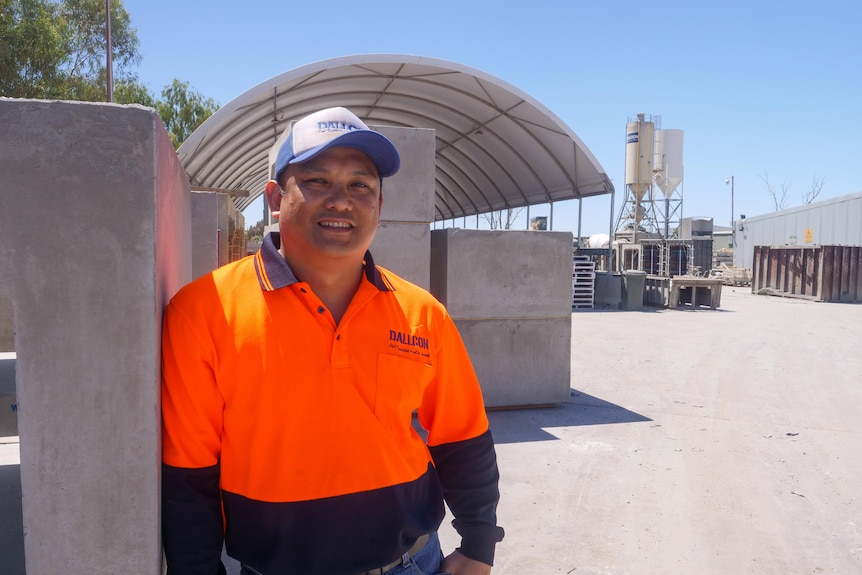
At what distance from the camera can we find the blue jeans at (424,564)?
6.91 ft

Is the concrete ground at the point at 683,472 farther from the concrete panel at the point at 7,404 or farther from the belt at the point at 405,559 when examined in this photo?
the belt at the point at 405,559

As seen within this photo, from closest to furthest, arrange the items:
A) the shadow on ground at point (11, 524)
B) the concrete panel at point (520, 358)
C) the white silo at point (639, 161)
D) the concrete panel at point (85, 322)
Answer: the concrete panel at point (85, 322), the shadow on ground at point (11, 524), the concrete panel at point (520, 358), the white silo at point (639, 161)

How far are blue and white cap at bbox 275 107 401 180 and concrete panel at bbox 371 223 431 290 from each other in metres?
4.81

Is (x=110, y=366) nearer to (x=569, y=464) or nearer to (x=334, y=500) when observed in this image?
(x=334, y=500)

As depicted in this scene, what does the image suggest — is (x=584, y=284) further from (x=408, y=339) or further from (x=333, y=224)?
(x=333, y=224)

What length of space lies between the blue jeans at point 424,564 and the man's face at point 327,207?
1.01 m

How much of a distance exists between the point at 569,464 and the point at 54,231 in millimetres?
5237

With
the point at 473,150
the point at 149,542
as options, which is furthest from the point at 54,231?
the point at 473,150

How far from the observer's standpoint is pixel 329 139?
2076mm

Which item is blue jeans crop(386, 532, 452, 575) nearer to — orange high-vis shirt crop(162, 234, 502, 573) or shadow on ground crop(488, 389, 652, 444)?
orange high-vis shirt crop(162, 234, 502, 573)

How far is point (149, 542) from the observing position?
187 centimetres

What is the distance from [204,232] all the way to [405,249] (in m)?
2.18

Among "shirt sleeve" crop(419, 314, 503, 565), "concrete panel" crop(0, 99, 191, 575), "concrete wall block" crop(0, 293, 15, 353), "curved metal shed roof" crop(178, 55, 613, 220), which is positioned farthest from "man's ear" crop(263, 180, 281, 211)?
"curved metal shed roof" crop(178, 55, 613, 220)

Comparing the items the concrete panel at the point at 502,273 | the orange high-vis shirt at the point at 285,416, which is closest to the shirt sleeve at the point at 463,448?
the orange high-vis shirt at the point at 285,416
